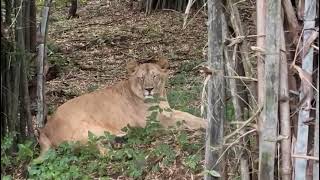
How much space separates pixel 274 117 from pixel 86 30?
959 cm

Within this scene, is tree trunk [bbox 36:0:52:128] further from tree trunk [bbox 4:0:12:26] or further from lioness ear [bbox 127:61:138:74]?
lioness ear [bbox 127:61:138:74]

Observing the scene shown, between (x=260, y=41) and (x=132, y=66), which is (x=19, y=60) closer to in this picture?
(x=132, y=66)

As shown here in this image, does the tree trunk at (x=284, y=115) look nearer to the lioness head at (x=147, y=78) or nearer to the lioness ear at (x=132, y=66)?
the lioness head at (x=147, y=78)

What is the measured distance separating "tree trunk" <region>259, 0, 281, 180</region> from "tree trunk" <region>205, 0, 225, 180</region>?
383 millimetres

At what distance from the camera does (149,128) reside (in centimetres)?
542

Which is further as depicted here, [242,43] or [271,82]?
[242,43]

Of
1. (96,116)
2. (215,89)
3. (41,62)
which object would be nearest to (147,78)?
(96,116)

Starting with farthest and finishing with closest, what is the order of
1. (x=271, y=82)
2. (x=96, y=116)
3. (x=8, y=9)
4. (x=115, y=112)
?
(x=115, y=112) → (x=96, y=116) → (x=8, y=9) → (x=271, y=82)

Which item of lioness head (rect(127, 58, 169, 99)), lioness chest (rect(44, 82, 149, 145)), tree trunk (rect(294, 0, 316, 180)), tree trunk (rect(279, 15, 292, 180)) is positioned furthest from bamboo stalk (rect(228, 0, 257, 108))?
lioness head (rect(127, 58, 169, 99))

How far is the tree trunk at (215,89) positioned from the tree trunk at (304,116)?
0.56 metres

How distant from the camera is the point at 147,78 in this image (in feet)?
20.5

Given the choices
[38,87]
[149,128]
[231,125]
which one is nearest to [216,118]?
[231,125]

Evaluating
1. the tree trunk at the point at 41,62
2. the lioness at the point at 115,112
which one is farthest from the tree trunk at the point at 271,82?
the tree trunk at the point at 41,62

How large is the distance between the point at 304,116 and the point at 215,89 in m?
0.65
